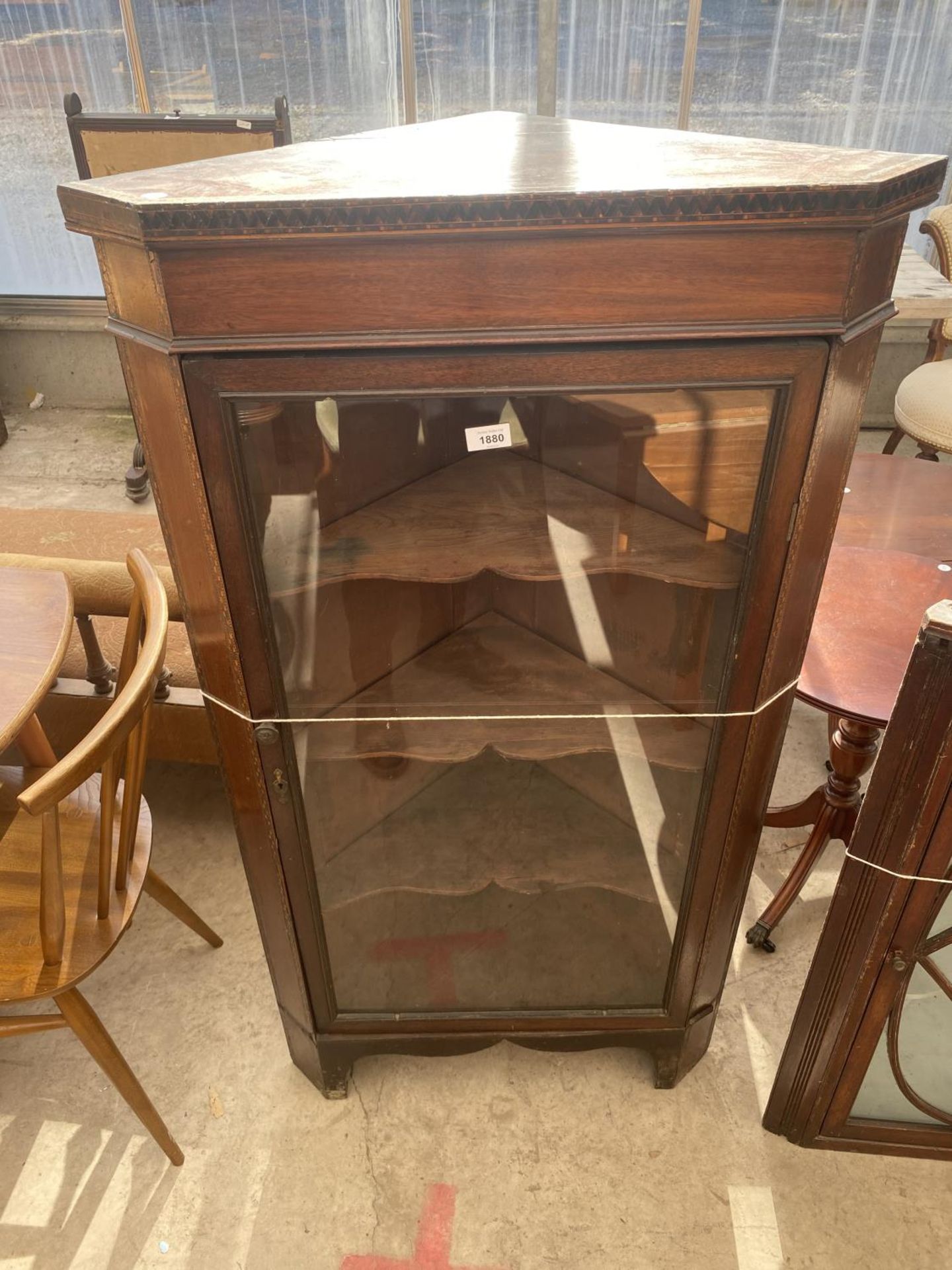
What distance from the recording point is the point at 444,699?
126 cm

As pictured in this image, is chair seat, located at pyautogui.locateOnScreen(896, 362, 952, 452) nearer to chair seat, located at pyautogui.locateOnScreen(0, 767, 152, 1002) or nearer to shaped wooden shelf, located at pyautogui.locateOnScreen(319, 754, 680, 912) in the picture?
shaped wooden shelf, located at pyautogui.locateOnScreen(319, 754, 680, 912)

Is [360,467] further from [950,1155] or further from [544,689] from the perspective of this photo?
[950,1155]

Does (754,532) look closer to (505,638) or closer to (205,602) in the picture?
(505,638)

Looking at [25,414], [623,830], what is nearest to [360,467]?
[623,830]

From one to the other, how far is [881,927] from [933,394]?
1.98 meters

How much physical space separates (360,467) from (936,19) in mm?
3244

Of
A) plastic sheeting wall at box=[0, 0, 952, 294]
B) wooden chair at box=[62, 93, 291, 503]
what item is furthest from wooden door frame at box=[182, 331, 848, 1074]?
plastic sheeting wall at box=[0, 0, 952, 294]

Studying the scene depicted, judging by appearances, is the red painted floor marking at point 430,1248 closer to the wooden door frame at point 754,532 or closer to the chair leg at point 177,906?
the wooden door frame at point 754,532

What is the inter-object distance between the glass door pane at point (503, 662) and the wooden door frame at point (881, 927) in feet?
0.72

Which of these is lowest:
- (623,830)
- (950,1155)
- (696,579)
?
(950,1155)

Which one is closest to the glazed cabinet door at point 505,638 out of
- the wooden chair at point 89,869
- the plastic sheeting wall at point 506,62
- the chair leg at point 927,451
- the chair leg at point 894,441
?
the wooden chair at point 89,869

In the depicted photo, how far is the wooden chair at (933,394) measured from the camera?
2633mm

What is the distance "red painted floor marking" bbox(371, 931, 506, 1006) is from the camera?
153cm

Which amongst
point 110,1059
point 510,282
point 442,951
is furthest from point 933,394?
point 110,1059
